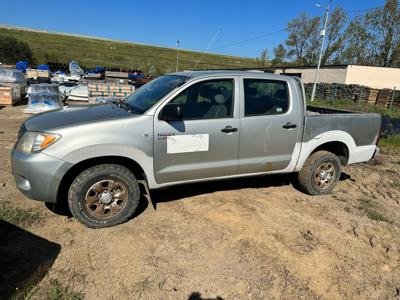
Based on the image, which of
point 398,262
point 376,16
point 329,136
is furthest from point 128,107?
point 376,16

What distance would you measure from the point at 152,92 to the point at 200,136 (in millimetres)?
906

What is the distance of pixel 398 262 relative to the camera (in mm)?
3383

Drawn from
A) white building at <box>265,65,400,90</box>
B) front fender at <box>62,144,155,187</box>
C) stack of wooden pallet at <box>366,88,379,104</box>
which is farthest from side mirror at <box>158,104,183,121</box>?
white building at <box>265,65,400,90</box>

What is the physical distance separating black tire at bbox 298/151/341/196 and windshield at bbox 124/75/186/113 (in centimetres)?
237

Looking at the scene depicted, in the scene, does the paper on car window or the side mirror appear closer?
the side mirror

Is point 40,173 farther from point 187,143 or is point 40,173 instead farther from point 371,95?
point 371,95

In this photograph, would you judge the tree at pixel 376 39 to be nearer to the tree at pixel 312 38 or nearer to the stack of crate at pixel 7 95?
the tree at pixel 312 38

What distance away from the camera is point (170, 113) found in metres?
3.55

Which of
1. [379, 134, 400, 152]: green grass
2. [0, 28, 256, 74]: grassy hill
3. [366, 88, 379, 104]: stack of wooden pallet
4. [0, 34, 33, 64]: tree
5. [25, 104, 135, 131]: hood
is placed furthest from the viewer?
[0, 28, 256, 74]: grassy hill

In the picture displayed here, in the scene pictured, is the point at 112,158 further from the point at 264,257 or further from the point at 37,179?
the point at 264,257

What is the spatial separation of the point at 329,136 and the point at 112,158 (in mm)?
3209

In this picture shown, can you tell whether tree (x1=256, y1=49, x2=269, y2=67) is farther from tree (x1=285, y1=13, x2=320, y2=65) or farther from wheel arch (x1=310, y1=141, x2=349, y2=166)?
wheel arch (x1=310, y1=141, x2=349, y2=166)

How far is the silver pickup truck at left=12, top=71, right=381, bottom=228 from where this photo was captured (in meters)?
3.30

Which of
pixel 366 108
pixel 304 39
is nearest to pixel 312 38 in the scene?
pixel 304 39
